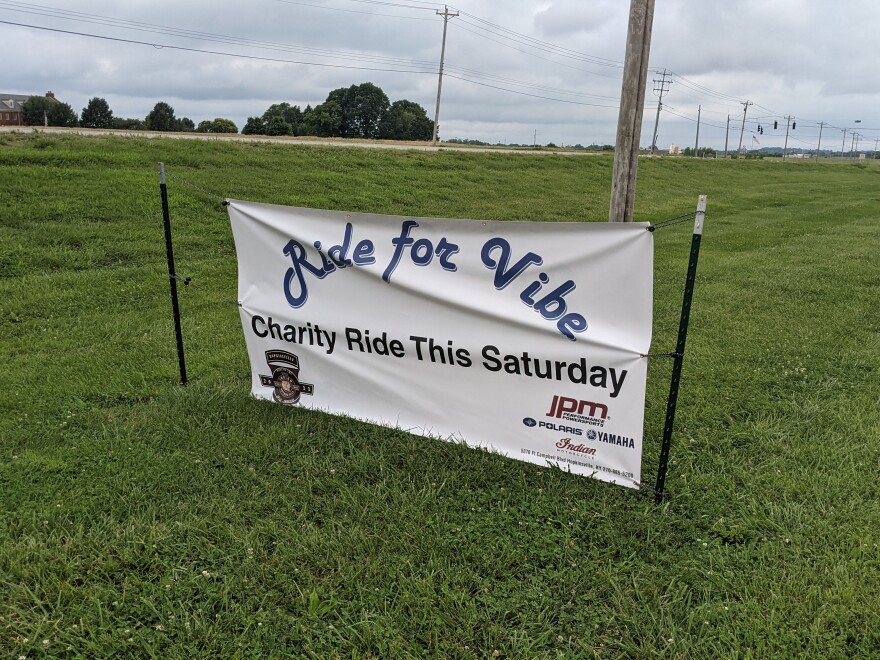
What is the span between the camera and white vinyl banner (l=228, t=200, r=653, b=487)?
3361 millimetres

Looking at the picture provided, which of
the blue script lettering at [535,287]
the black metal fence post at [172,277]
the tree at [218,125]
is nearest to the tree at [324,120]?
the tree at [218,125]

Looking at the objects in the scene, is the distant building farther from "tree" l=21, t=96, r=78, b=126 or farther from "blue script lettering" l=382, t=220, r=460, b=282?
"blue script lettering" l=382, t=220, r=460, b=282

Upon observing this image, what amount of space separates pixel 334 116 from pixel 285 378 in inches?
2750

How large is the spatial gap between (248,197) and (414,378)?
10.3 meters

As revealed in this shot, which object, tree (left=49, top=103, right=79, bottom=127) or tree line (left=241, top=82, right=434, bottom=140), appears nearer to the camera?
tree (left=49, top=103, right=79, bottom=127)

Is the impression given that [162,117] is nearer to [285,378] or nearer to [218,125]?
[218,125]

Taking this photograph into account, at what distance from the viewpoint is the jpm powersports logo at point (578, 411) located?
3.44 m

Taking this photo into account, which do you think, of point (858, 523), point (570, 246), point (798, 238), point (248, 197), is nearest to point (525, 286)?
point (570, 246)

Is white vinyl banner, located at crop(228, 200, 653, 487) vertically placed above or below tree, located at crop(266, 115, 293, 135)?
below

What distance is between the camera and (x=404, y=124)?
2854 inches

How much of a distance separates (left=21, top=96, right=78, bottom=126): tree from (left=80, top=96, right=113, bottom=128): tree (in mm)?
934

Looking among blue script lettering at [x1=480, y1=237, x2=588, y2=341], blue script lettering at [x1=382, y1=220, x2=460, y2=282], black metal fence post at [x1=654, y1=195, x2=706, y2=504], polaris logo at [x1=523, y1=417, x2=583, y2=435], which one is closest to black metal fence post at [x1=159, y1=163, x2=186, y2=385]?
blue script lettering at [x1=382, y1=220, x2=460, y2=282]

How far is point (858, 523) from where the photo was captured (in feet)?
10.6

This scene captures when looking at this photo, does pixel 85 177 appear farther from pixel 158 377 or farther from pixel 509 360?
pixel 509 360
